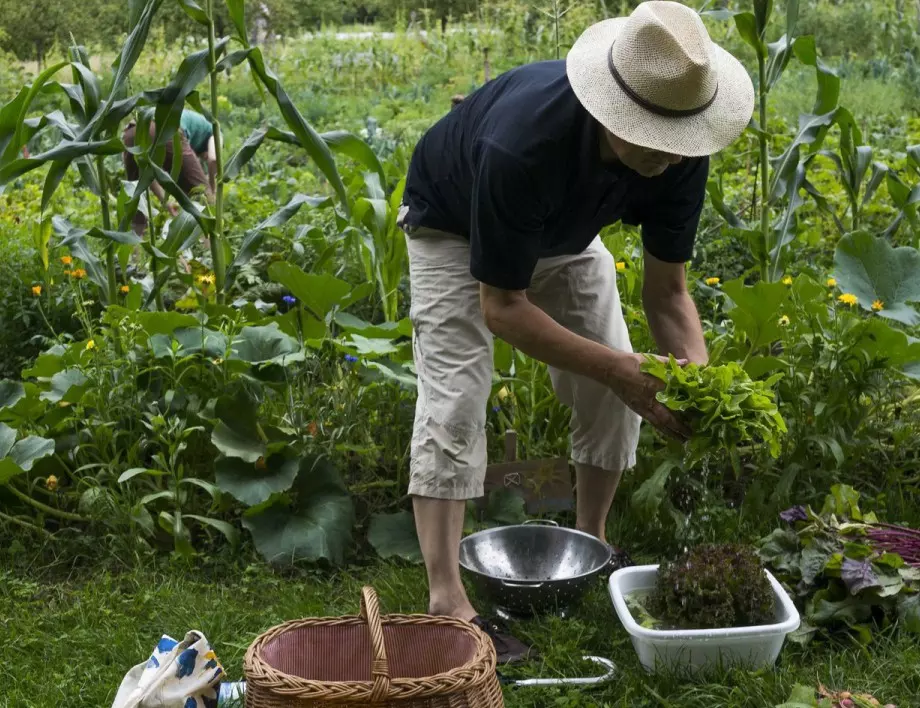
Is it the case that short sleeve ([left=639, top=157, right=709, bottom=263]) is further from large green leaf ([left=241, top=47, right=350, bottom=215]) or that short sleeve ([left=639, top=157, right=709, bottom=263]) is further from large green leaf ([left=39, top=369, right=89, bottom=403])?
large green leaf ([left=39, top=369, right=89, bottom=403])

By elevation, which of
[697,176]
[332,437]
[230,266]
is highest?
[697,176]

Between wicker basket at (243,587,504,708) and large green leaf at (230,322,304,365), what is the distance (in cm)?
119

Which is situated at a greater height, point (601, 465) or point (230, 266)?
point (230, 266)

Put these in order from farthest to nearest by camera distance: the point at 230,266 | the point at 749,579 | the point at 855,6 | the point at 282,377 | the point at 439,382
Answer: the point at 855,6 < the point at 230,266 < the point at 282,377 < the point at 439,382 < the point at 749,579

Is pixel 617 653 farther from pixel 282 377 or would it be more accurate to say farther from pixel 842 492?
pixel 282 377

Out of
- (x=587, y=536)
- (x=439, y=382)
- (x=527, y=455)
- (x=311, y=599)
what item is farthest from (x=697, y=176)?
(x=311, y=599)

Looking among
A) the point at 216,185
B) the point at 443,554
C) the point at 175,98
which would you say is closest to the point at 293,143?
the point at 216,185

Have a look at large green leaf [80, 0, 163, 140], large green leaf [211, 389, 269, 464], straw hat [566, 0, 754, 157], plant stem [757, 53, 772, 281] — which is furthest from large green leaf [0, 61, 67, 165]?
plant stem [757, 53, 772, 281]

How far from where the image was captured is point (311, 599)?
9.95 ft

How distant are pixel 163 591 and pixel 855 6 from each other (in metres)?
13.1

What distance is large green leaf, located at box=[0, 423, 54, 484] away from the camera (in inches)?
123

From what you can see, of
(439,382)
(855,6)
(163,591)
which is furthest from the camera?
(855,6)

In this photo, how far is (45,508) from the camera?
10.9 ft

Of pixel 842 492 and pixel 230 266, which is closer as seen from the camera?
pixel 842 492
